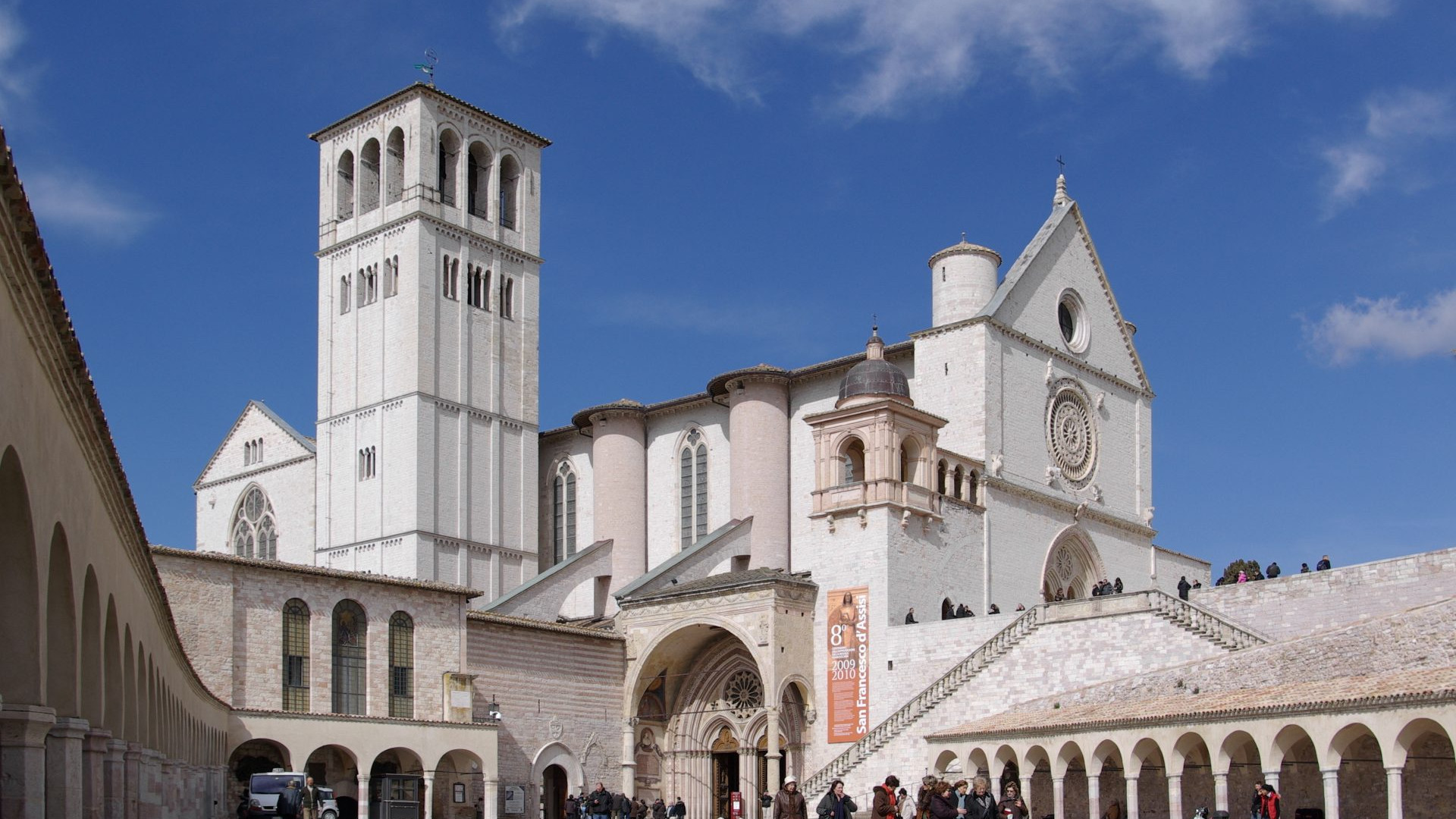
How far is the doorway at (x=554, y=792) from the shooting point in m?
42.2

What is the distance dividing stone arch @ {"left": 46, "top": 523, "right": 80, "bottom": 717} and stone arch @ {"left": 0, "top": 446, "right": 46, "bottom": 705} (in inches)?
57.8

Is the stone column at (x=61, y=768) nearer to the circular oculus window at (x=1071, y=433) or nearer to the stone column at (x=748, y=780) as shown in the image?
the stone column at (x=748, y=780)

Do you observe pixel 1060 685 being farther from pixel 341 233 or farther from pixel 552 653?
pixel 341 233

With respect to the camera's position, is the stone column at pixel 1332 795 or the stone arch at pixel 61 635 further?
the stone column at pixel 1332 795

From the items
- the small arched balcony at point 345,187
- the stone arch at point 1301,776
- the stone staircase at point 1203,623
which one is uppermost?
the small arched balcony at point 345,187

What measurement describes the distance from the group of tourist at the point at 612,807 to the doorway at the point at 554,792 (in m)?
0.62

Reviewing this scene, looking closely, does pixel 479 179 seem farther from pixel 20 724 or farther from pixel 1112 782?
pixel 20 724

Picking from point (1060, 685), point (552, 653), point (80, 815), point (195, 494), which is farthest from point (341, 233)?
point (80, 815)

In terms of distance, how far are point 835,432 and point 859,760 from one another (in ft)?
27.6

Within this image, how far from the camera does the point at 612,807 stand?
40.5 meters

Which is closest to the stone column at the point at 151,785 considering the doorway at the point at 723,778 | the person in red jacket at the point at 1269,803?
the person in red jacket at the point at 1269,803

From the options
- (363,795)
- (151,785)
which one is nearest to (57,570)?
(151,785)

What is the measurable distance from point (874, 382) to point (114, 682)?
27635 millimetres

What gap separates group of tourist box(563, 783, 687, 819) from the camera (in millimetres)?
39594
